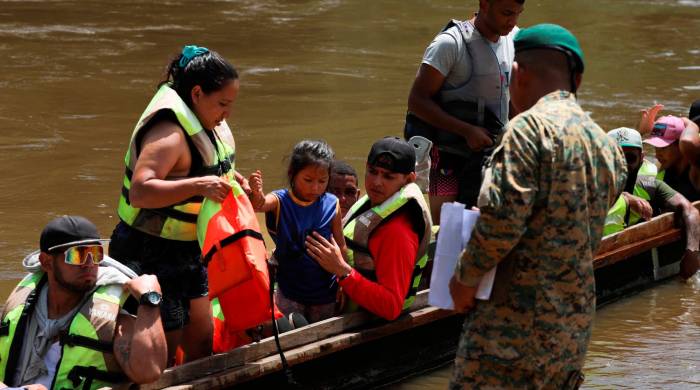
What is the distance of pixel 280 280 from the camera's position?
18.7 feet

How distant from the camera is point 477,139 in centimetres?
605

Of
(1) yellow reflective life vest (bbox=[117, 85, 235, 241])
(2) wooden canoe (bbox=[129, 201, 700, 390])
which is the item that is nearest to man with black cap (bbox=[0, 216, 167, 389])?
(2) wooden canoe (bbox=[129, 201, 700, 390])

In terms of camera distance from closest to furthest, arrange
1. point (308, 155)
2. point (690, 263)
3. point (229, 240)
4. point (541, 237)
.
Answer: point (541, 237) < point (229, 240) < point (308, 155) < point (690, 263)

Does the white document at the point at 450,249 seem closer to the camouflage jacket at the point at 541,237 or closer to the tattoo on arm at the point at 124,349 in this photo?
the camouflage jacket at the point at 541,237

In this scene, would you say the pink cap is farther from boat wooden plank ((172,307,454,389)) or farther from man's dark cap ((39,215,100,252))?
man's dark cap ((39,215,100,252))

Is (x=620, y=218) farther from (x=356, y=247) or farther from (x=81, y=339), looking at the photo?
(x=81, y=339)

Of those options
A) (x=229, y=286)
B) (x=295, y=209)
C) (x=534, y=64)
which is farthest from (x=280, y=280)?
(x=534, y=64)

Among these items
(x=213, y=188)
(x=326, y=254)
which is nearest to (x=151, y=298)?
(x=213, y=188)

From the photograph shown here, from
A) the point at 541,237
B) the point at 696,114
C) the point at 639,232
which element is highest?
the point at 541,237

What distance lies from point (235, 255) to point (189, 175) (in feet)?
1.22

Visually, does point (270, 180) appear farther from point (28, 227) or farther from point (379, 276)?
point (379, 276)

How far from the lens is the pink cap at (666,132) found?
7.96 meters

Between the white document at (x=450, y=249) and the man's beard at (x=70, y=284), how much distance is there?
4.47 feet

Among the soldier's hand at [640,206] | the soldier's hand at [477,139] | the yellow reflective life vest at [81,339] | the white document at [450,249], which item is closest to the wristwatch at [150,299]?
the yellow reflective life vest at [81,339]
